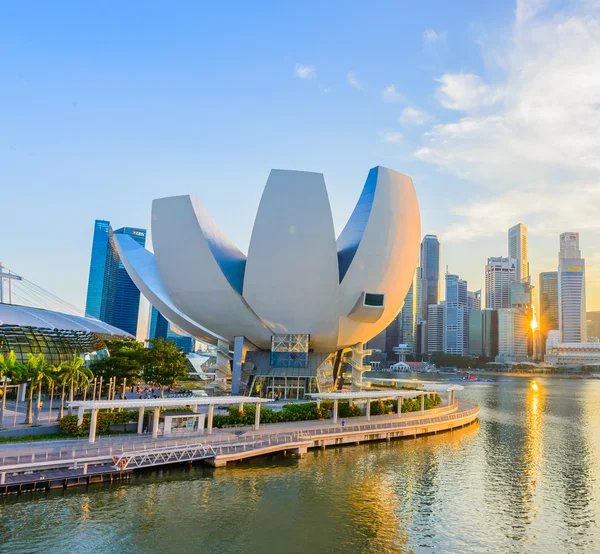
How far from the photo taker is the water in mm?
17812

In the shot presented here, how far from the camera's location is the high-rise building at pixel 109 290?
584ft

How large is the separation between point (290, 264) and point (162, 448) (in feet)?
68.1

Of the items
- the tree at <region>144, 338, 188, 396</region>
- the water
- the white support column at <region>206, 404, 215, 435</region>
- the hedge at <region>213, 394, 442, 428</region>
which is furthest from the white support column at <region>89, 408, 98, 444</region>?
the tree at <region>144, 338, 188, 396</region>

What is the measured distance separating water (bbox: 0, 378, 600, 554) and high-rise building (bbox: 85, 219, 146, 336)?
160664 millimetres

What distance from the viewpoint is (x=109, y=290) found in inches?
7082

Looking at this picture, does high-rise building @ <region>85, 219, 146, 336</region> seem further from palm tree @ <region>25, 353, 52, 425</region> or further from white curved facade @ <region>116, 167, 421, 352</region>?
palm tree @ <region>25, 353, 52, 425</region>

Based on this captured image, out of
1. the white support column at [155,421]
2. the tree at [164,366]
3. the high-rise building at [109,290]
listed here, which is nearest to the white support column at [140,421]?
the white support column at [155,421]

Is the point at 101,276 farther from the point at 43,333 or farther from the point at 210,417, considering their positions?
the point at 210,417

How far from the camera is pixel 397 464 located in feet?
96.4

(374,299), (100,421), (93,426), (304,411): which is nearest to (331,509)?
(93,426)

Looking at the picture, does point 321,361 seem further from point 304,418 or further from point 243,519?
point 243,519

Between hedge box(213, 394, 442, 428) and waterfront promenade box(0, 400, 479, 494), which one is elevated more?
hedge box(213, 394, 442, 428)

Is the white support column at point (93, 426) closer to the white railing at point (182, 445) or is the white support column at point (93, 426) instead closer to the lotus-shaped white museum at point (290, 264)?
the white railing at point (182, 445)

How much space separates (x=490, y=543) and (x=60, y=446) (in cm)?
1924
